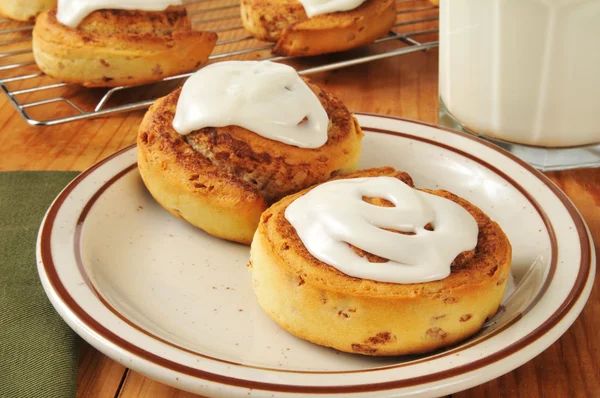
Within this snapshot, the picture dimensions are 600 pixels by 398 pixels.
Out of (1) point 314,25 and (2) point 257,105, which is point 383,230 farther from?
(1) point 314,25

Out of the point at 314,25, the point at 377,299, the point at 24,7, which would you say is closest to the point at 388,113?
the point at 314,25

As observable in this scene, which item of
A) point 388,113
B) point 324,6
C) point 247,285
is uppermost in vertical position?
point 324,6

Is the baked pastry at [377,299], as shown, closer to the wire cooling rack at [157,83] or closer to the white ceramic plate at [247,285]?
the white ceramic plate at [247,285]

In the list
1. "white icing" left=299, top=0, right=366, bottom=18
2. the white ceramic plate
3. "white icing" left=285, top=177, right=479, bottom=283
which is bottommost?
the white ceramic plate

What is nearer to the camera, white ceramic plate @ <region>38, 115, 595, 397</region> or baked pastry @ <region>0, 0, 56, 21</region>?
white ceramic plate @ <region>38, 115, 595, 397</region>

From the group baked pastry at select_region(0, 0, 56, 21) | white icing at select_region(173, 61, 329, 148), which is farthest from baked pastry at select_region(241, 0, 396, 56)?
baked pastry at select_region(0, 0, 56, 21)

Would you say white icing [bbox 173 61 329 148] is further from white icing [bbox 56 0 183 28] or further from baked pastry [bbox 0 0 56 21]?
baked pastry [bbox 0 0 56 21]

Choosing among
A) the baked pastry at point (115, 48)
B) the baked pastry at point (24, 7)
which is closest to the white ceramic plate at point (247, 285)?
the baked pastry at point (115, 48)
